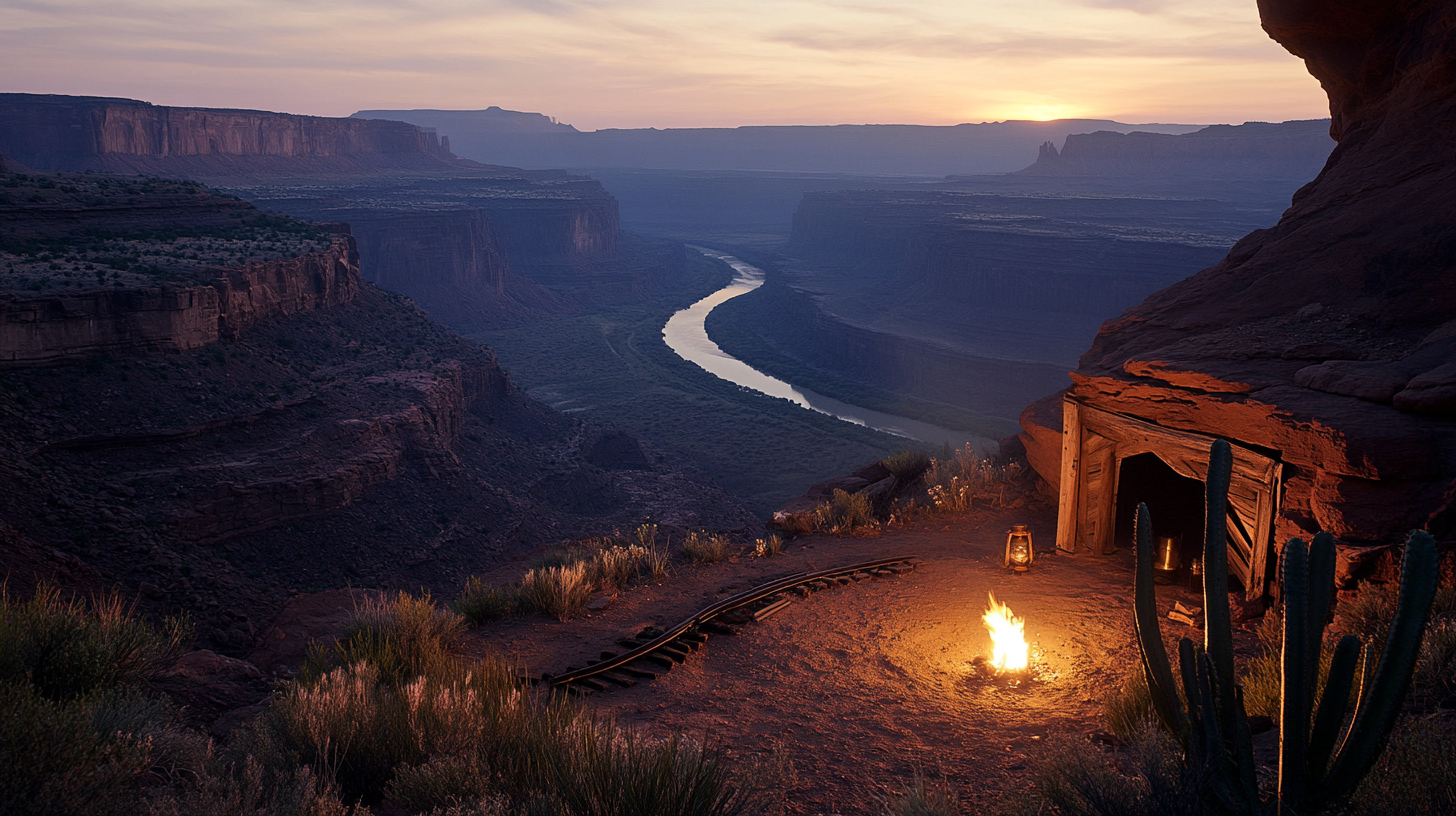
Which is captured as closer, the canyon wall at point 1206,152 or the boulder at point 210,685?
the boulder at point 210,685

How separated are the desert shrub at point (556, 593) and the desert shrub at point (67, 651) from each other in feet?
14.4

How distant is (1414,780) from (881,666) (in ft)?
15.4

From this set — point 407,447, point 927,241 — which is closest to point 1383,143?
point 407,447

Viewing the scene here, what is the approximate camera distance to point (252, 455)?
66.7 ft

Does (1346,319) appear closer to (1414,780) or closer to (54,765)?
(1414,780)

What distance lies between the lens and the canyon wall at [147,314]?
18922mm

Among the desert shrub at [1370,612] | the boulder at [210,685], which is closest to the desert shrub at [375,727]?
the boulder at [210,685]

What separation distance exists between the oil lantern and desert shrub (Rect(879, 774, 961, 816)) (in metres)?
5.77

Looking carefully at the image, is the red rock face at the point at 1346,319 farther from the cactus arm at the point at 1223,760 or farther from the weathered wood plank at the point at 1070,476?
the cactus arm at the point at 1223,760

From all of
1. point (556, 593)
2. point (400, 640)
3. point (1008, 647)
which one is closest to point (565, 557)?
point (556, 593)

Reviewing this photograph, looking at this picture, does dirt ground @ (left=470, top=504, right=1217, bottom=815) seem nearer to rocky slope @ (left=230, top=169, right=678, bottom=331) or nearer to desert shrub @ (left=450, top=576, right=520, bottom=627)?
desert shrub @ (left=450, top=576, right=520, bottom=627)

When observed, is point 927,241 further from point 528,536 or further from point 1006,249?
point 528,536

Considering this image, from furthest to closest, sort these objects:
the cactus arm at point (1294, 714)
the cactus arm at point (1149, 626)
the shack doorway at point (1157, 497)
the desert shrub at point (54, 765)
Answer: the shack doorway at point (1157, 497)
the cactus arm at point (1149, 626)
the cactus arm at point (1294, 714)
the desert shrub at point (54, 765)

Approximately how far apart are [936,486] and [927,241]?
72625mm
